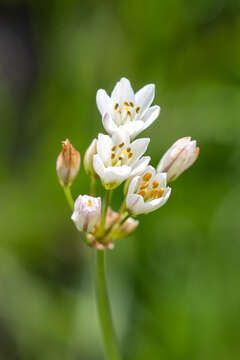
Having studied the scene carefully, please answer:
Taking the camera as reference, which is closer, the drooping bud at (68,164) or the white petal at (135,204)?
the white petal at (135,204)

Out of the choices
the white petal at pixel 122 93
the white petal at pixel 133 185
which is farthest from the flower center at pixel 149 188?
the white petal at pixel 122 93

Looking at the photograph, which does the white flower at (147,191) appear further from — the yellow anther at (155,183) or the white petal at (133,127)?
the white petal at (133,127)

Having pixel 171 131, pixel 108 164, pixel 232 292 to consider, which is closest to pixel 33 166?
pixel 171 131

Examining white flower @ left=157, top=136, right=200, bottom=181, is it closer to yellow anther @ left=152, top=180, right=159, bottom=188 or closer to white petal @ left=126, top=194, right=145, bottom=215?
yellow anther @ left=152, top=180, right=159, bottom=188

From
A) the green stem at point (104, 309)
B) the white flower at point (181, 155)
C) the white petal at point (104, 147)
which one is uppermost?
the white petal at point (104, 147)

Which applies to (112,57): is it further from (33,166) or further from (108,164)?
(108,164)

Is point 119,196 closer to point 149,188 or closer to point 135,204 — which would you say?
point 149,188

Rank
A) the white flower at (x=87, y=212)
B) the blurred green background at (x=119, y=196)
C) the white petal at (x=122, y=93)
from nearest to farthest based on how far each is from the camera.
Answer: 1. the white flower at (x=87, y=212)
2. the white petal at (x=122, y=93)
3. the blurred green background at (x=119, y=196)
